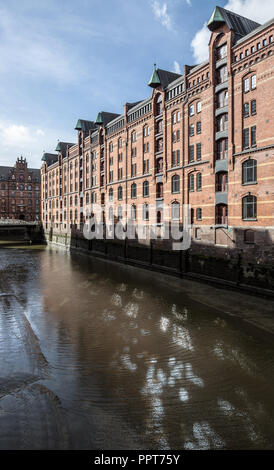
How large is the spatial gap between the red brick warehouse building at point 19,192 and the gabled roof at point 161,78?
61.7 metres

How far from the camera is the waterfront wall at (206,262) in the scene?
57.2ft

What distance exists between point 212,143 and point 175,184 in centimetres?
613

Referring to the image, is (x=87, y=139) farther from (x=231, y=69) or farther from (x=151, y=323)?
(x=151, y=323)

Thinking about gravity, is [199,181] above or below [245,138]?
below

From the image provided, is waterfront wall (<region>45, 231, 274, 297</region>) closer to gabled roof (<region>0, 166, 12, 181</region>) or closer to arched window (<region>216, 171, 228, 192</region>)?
arched window (<region>216, 171, 228, 192</region>)

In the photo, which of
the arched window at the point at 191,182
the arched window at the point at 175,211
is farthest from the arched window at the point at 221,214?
the arched window at the point at 175,211

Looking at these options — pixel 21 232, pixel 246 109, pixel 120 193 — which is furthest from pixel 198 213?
pixel 21 232

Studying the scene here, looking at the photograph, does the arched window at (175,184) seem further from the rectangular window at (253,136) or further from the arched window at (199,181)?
the rectangular window at (253,136)

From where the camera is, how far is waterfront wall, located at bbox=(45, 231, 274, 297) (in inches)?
686

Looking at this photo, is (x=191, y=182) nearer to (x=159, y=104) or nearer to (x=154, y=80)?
(x=159, y=104)

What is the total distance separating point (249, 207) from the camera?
23438 millimetres

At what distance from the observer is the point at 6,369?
876cm

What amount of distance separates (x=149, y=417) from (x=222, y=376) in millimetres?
2984

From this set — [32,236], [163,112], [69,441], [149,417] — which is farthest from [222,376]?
[32,236]
